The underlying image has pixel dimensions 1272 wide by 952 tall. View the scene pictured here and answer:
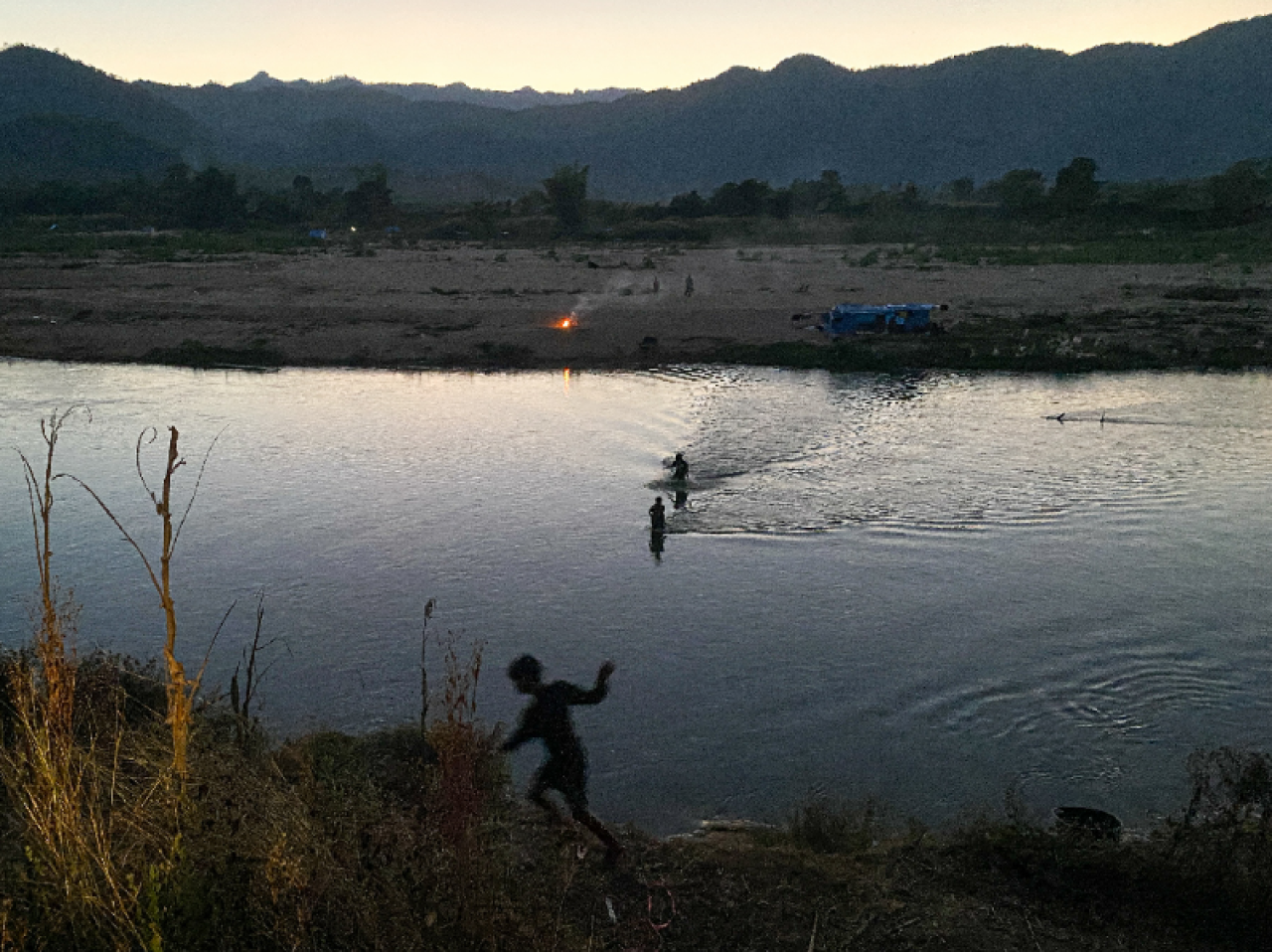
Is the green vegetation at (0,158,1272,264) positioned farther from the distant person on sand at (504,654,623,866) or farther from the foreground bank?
the distant person on sand at (504,654,623,866)

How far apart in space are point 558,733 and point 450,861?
1.80 metres

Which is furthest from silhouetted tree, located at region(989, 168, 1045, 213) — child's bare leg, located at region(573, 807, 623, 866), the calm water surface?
child's bare leg, located at region(573, 807, 623, 866)

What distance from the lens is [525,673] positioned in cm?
749

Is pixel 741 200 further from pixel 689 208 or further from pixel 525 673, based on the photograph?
pixel 525 673

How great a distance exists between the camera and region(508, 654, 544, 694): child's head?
745 cm

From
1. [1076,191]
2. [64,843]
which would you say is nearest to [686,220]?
[1076,191]

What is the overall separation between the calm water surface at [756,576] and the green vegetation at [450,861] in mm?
1067

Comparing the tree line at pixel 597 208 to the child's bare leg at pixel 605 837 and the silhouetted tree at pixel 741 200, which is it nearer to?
the silhouetted tree at pixel 741 200

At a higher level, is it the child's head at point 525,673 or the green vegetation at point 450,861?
the child's head at point 525,673

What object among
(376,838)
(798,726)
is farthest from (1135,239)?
(376,838)

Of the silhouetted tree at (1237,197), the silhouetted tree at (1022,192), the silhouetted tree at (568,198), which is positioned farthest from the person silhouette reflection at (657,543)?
the silhouetted tree at (1022,192)

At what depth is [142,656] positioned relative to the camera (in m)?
12.3

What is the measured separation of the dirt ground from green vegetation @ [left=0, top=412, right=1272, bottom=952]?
26.5m

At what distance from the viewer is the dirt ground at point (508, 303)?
1406 inches
